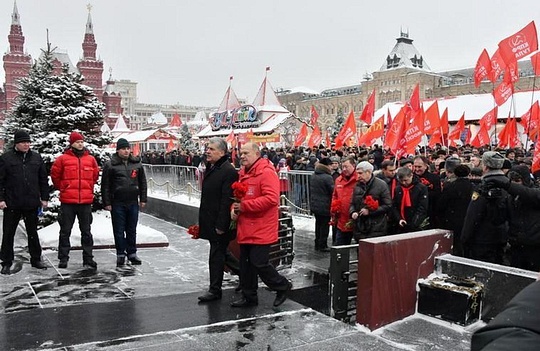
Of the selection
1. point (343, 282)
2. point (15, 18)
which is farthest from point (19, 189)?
point (15, 18)

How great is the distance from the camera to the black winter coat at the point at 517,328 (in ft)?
3.70

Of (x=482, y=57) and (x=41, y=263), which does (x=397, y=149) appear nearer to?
(x=482, y=57)

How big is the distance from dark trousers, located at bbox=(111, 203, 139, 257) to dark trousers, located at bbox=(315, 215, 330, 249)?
362cm

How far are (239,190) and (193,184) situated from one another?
10922 mm

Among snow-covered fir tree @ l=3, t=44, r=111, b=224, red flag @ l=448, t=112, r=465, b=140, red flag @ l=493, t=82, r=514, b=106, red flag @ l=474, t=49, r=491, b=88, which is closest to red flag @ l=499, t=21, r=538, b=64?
red flag @ l=474, t=49, r=491, b=88

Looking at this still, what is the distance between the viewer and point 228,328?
499 centimetres

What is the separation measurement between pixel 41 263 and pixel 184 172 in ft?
31.5

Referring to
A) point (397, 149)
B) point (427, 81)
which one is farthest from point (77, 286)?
point (427, 81)

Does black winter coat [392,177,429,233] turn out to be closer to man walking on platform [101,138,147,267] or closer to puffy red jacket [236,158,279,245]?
puffy red jacket [236,158,279,245]

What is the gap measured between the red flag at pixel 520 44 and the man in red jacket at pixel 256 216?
10.6 metres

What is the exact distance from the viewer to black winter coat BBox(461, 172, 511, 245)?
5719mm

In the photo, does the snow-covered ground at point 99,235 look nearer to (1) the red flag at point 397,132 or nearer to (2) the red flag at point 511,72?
(1) the red flag at point 397,132

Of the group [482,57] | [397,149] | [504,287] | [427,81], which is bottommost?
[504,287]

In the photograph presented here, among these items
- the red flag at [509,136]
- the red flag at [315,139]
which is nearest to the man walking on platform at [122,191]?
the red flag at [509,136]
